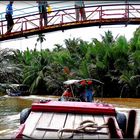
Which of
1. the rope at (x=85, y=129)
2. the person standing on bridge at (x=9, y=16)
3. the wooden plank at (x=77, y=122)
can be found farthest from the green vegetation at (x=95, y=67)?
the rope at (x=85, y=129)

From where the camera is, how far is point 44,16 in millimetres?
17188

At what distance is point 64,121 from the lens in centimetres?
607

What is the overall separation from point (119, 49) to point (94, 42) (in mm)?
2347

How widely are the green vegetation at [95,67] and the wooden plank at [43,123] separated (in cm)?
1820

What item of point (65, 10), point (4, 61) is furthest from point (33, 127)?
point (4, 61)

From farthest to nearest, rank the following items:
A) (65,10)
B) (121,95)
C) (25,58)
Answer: (25,58) < (121,95) < (65,10)

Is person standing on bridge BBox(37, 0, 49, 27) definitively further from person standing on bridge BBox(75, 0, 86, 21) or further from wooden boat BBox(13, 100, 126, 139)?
wooden boat BBox(13, 100, 126, 139)

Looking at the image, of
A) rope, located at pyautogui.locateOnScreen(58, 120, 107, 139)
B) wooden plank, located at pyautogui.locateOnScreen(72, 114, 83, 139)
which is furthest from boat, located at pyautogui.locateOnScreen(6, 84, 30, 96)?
rope, located at pyautogui.locateOnScreen(58, 120, 107, 139)

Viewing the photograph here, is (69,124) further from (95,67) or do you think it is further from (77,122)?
(95,67)

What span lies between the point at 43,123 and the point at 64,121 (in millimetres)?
369

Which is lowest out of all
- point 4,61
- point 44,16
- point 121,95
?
point 121,95

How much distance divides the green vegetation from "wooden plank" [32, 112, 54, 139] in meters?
18.2

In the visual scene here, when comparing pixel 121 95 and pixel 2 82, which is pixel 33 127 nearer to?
pixel 2 82

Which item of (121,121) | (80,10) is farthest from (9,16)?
(121,121)
